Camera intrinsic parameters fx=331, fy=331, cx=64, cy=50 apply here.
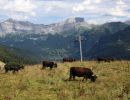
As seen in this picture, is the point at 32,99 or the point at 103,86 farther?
the point at 103,86

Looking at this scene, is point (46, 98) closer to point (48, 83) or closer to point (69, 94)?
point (69, 94)

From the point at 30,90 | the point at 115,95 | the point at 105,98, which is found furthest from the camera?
the point at 30,90

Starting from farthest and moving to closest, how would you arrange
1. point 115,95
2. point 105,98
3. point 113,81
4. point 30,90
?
1. point 113,81
2. point 30,90
3. point 115,95
4. point 105,98

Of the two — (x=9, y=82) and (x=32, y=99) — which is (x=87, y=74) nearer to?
(x=9, y=82)

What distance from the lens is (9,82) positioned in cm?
3100

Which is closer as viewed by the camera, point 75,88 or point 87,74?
point 75,88

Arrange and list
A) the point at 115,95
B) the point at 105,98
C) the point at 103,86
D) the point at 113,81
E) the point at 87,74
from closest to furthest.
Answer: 1. the point at 105,98
2. the point at 115,95
3. the point at 103,86
4. the point at 113,81
5. the point at 87,74

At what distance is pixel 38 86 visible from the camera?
29.5 metres

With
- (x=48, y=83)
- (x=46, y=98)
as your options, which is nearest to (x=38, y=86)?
(x=48, y=83)

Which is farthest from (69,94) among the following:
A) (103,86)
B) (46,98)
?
(103,86)

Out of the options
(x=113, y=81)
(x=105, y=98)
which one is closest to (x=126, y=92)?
(x=105, y=98)

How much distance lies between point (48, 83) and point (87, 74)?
439 cm

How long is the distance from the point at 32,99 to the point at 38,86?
625cm

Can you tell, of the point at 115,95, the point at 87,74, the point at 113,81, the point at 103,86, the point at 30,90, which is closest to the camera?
the point at 115,95
